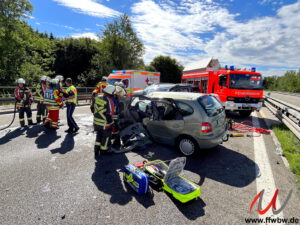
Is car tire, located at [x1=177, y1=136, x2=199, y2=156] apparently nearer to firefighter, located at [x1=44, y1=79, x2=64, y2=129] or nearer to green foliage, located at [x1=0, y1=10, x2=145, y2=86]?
firefighter, located at [x1=44, y1=79, x2=64, y2=129]

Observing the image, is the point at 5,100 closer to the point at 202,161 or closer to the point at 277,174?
the point at 202,161

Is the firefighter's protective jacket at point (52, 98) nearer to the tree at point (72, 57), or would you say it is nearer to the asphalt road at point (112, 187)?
the asphalt road at point (112, 187)

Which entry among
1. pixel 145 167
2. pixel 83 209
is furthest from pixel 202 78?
pixel 83 209

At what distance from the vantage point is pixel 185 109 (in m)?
4.39

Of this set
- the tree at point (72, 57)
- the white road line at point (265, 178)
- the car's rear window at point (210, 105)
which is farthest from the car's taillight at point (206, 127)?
the tree at point (72, 57)

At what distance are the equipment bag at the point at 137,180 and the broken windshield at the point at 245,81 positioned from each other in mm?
7826

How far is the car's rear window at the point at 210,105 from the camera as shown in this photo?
4.31 metres

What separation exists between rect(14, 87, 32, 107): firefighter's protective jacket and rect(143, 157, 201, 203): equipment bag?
232 inches

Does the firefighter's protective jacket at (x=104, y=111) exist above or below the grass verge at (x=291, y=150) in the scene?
above

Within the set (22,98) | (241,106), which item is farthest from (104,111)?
(241,106)

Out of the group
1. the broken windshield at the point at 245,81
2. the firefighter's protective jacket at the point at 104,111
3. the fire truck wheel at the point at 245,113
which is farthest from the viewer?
the fire truck wheel at the point at 245,113

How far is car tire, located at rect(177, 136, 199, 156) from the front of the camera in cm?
434

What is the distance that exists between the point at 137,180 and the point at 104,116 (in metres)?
1.95

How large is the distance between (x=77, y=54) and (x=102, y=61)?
820 centimetres
